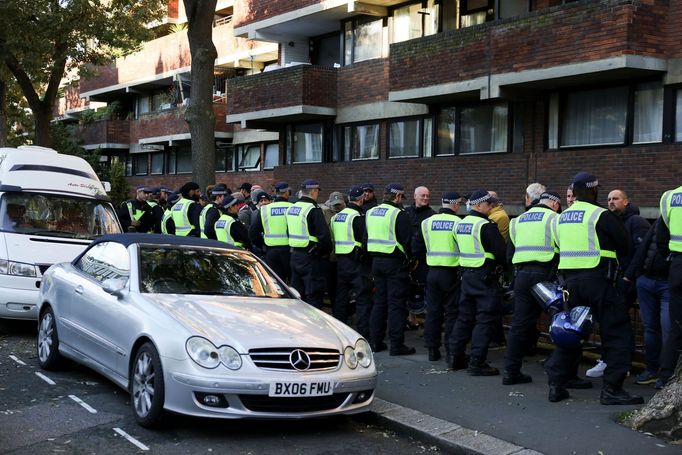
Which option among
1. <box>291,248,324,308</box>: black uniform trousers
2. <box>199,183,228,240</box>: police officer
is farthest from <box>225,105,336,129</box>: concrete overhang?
<box>291,248,324,308</box>: black uniform trousers

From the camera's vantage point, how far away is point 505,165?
50.1 feet

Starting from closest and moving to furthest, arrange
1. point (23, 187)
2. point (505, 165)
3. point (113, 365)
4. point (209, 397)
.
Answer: point (209, 397) < point (113, 365) < point (23, 187) < point (505, 165)

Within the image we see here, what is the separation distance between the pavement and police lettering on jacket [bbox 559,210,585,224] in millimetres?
1565

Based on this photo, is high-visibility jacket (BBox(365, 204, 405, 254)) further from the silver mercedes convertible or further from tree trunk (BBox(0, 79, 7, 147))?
tree trunk (BBox(0, 79, 7, 147))

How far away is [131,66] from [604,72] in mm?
24191

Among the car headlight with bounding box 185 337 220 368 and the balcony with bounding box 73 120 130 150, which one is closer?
the car headlight with bounding box 185 337 220 368

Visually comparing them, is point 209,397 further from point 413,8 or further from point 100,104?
point 100,104

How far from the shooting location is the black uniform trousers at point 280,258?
11164mm

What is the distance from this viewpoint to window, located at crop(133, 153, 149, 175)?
3391cm

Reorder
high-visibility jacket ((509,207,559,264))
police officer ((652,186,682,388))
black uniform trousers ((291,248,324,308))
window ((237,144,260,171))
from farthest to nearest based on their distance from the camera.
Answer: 1. window ((237,144,260,171))
2. black uniform trousers ((291,248,324,308))
3. high-visibility jacket ((509,207,559,264))
4. police officer ((652,186,682,388))

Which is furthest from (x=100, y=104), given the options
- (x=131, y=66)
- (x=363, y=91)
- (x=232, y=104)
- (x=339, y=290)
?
(x=339, y=290)

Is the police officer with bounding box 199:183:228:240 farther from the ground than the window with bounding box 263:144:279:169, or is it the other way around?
the window with bounding box 263:144:279:169

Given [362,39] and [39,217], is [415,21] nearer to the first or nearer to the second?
[362,39]

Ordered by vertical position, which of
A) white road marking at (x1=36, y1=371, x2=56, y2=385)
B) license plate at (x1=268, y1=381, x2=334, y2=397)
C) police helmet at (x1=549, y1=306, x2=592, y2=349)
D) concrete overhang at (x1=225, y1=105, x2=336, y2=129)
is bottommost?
A: white road marking at (x1=36, y1=371, x2=56, y2=385)
